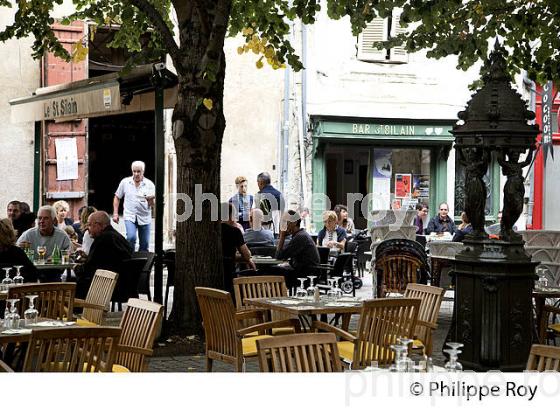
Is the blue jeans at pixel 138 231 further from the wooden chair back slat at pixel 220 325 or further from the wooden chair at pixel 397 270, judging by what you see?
the wooden chair back slat at pixel 220 325

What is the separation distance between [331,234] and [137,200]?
3179 mm

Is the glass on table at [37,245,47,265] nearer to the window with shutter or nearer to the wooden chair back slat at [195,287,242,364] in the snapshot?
the wooden chair back slat at [195,287,242,364]

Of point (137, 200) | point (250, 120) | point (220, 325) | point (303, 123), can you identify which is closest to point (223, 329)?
point (220, 325)

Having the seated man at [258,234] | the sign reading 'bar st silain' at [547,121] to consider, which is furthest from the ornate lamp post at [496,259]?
the sign reading 'bar st silain' at [547,121]

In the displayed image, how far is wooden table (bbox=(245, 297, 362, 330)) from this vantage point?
8.78 m

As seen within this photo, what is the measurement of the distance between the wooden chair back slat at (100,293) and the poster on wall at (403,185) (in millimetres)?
15338

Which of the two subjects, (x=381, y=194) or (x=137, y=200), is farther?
(x=381, y=194)

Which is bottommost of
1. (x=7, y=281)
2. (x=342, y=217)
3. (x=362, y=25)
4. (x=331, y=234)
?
(x=7, y=281)

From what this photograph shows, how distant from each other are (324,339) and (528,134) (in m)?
3.79

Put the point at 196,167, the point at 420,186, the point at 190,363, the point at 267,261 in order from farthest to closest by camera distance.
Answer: the point at 420,186
the point at 267,261
the point at 196,167
the point at 190,363

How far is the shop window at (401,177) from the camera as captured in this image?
2430 cm

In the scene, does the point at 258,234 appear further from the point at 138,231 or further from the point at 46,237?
the point at 46,237

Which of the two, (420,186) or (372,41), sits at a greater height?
(372,41)

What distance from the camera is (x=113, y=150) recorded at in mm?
20812
